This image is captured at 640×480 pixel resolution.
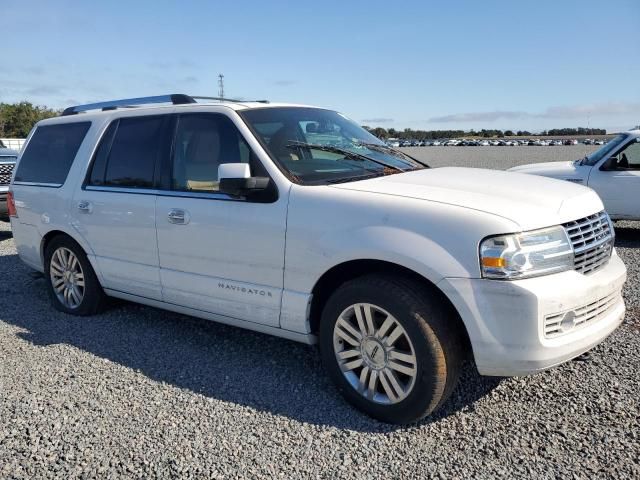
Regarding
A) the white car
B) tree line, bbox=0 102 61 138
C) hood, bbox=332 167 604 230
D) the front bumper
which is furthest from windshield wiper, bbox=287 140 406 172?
tree line, bbox=0 102 61 138

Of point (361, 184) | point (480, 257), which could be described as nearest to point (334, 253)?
point (361, 184)

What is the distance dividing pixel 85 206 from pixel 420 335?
3.32 m

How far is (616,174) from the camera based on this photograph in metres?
8.09

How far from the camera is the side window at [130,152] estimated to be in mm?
4445

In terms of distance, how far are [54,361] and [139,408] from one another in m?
1.20

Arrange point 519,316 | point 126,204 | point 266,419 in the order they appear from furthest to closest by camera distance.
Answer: point 126,204 → point 266,419 → point 519,316

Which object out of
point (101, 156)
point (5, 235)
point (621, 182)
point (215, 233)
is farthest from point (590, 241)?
point (5, 235)

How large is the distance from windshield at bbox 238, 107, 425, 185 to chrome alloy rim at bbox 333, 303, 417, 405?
949 mm

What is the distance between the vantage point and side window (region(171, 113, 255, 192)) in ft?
13.0

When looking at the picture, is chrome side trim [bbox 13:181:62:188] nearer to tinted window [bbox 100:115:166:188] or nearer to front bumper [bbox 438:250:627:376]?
tinted window [bbox 100:115:166:188]

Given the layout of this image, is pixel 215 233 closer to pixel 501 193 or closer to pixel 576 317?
pixel 501 193

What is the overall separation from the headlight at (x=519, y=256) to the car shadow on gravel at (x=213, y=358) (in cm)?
103

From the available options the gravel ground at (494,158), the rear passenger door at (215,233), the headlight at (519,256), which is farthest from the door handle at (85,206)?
the gravel ground at (494,158)

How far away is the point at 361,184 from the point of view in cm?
352
